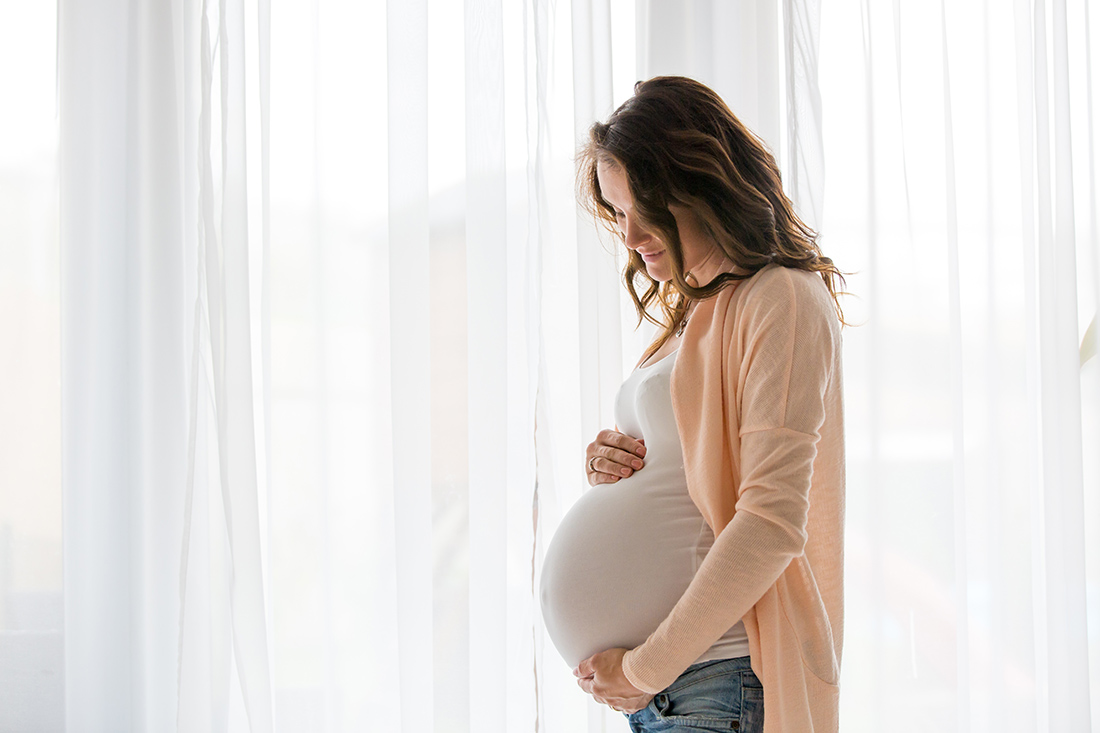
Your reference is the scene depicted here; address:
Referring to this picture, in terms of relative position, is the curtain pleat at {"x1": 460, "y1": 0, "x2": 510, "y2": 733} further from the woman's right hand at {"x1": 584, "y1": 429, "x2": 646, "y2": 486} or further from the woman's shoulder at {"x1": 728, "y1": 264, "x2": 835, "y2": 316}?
the woman's shoulder at {"x1": 728, "y1": 264, "x2": 835, "y2": 316}

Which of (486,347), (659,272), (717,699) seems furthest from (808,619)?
(486,347)

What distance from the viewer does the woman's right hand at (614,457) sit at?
0.89m

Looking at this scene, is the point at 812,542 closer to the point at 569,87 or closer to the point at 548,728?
the point at 548,728

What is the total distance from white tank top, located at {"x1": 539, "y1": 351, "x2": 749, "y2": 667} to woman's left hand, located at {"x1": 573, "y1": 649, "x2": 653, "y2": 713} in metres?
0.02

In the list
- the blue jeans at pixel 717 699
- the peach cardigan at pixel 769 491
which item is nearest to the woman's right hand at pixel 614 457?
the peach cardigan at pixel 769 491

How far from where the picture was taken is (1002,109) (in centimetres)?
145

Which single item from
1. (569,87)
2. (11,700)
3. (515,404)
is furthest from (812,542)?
(11,700)

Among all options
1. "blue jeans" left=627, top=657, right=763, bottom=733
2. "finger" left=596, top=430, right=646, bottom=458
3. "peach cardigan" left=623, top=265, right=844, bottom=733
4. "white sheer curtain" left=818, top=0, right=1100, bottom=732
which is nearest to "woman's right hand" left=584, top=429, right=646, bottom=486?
"finger" left=596, top=430, right=646, bottom=458

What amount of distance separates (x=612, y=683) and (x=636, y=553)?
129 millimetres

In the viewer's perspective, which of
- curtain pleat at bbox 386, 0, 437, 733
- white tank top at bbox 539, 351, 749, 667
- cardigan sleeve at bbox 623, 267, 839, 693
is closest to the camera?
cardigan sleeve at bbox 623, 267, 839, 693

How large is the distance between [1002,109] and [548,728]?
1367mm

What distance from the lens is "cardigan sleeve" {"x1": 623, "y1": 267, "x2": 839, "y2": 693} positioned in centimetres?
69

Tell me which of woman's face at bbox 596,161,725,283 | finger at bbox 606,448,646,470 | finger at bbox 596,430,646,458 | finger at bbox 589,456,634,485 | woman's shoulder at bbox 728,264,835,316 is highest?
woman's face at bbox 596,161,725,283

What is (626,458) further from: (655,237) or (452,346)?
(452,346)
